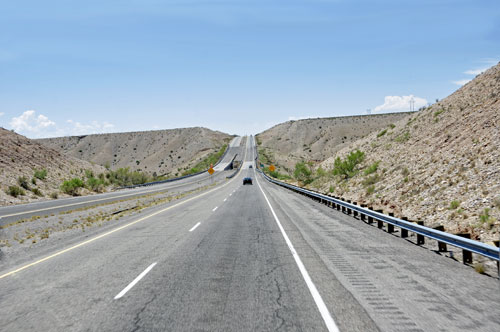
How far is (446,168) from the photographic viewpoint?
2019 centimetres

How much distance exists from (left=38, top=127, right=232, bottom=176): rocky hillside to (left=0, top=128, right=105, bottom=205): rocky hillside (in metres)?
66.7

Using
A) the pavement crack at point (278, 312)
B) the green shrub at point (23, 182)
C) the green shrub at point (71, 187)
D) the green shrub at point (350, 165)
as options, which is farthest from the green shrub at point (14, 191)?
the pavement crack at point (278, 312)

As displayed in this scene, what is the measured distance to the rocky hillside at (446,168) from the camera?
1432cm

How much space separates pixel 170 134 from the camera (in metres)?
161

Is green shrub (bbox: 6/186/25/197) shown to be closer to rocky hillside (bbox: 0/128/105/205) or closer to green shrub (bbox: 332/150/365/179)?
rocky hillside (bbox: 0/128/105/205)

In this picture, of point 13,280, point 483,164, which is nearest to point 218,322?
point 13,280

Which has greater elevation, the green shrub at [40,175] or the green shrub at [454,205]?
the green shrub at [40,175]

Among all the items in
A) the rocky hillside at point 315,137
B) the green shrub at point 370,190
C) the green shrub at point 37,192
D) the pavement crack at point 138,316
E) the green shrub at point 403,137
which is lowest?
the green shrub at point 370,190

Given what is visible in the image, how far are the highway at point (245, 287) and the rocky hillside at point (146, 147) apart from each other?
112m


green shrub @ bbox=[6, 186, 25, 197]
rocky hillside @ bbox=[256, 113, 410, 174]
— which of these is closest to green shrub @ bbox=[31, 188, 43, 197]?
green shrub @ bbox=[6, 186, 25, 197]

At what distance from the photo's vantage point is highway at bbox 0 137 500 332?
15.3 feet

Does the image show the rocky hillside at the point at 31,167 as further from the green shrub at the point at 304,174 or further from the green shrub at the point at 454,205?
the green shrub at the point at 454,205

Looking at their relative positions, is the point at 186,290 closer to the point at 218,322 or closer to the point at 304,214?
the point at 218,322

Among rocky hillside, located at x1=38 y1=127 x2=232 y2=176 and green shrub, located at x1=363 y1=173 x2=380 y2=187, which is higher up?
rocky hillside, located at x1=38 y1=127 x2=232 y2=176
